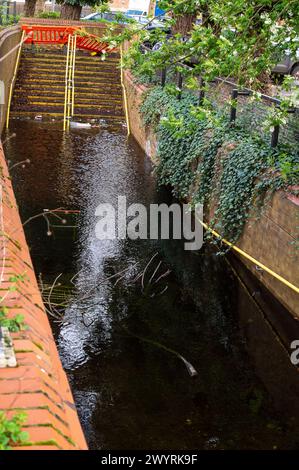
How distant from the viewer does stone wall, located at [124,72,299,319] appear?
984cm

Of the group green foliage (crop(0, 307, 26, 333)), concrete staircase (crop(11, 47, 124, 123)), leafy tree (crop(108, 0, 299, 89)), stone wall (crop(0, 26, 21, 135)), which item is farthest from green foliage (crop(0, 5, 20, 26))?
green foliage (crop(0, 307, 26, 333))

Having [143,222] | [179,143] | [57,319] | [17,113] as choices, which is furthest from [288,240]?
[17,113]

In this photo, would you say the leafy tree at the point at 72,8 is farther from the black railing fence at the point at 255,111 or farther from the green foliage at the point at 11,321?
the green foliage at the point at 11,321

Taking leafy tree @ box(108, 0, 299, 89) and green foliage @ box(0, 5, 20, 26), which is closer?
leafy tree @ box(108, 0, 299, 89)

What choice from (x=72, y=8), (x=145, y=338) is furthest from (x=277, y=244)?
(x=72, y=8)

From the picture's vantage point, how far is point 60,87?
24.8m

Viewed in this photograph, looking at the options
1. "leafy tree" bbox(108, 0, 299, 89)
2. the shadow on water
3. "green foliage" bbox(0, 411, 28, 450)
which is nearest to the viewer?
"green foliage" bbox(0, 411, 28, 450)

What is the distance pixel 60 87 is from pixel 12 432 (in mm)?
22282

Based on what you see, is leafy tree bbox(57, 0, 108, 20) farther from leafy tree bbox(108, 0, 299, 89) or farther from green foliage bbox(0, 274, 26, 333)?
green foliage bbox(0, 274, 26, 333)

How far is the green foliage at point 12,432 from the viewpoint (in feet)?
12.0

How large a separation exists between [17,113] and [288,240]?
1556 centimetres

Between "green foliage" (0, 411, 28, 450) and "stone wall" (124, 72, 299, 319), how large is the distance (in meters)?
6.53

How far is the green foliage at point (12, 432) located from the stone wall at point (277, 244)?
653cm

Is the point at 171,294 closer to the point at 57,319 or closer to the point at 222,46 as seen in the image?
the point at 57,319
